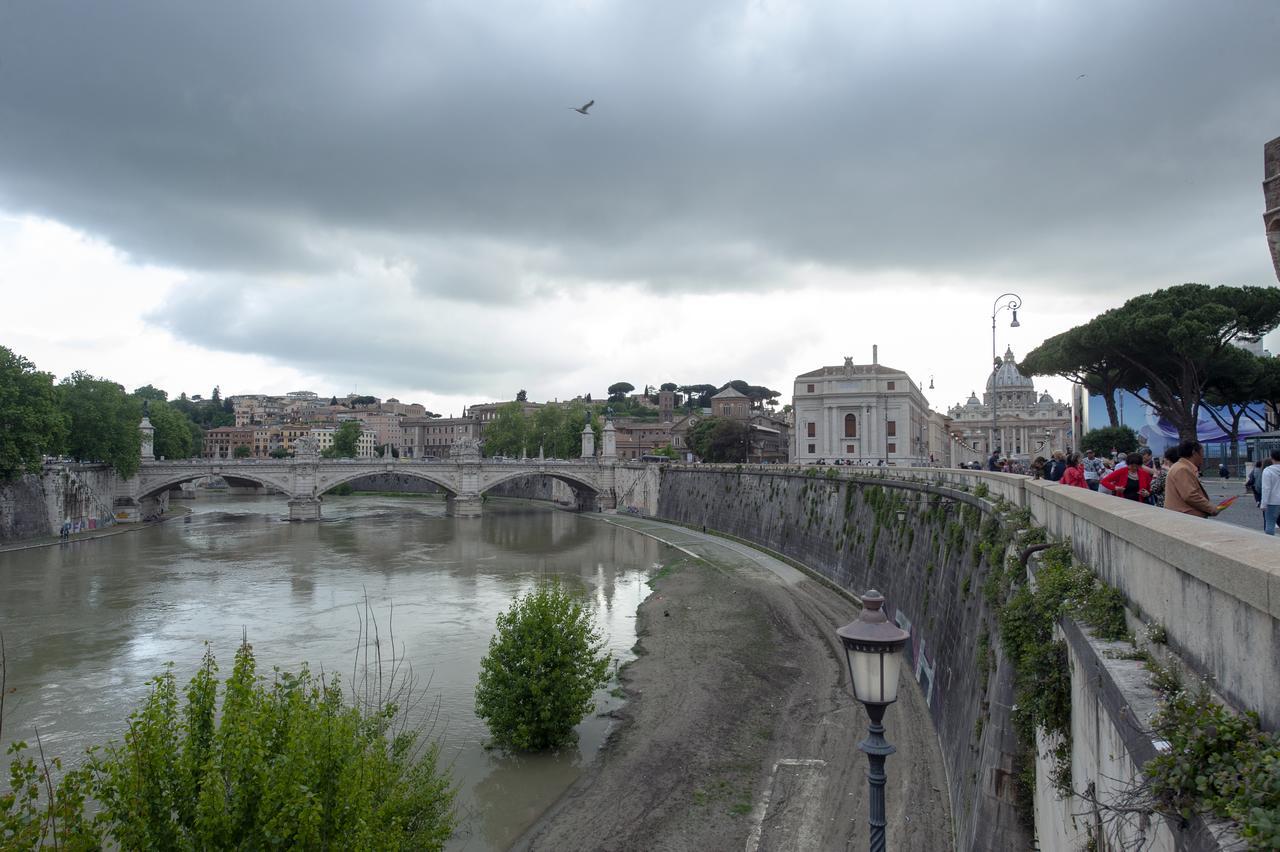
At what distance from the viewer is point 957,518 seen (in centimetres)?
1817

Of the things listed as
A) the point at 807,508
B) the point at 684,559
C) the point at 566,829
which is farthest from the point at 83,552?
the point at 566,829

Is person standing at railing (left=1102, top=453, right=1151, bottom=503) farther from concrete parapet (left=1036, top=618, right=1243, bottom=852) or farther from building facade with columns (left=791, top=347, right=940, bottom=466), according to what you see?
building facade with columns (left=791, top=347, right=940, bottom=466)

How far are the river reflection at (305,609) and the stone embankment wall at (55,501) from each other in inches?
134

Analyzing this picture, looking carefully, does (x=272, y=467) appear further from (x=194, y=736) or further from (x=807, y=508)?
(x=194, y=736)

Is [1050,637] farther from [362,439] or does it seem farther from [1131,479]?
[362,439]

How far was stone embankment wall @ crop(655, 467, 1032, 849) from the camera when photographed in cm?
937

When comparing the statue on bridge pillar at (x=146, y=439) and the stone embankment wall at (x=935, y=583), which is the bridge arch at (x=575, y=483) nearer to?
the statue on bridge pillar at (x=146, y=439)

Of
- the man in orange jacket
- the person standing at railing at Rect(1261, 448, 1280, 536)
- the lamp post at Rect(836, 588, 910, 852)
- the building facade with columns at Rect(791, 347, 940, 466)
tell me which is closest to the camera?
the lamp post at Rect(836, 588, 910, 852)

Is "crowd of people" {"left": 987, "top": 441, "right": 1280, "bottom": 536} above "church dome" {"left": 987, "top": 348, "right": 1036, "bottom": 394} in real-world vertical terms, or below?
below

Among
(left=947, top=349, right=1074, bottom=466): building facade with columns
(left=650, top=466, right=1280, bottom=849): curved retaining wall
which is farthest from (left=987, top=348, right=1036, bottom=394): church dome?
(left=650, top=466, right=1280, bottom=849): curved retaining wall

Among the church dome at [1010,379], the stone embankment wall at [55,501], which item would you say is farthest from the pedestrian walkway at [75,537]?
the church dome at [1010,379]

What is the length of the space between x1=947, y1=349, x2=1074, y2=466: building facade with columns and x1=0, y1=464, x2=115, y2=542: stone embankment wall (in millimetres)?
89507

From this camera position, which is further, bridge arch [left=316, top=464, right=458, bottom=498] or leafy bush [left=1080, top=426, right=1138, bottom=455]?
bridge arch [left=316, top=464, right=458, bottom=498]

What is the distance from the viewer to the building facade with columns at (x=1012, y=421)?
11411cm
